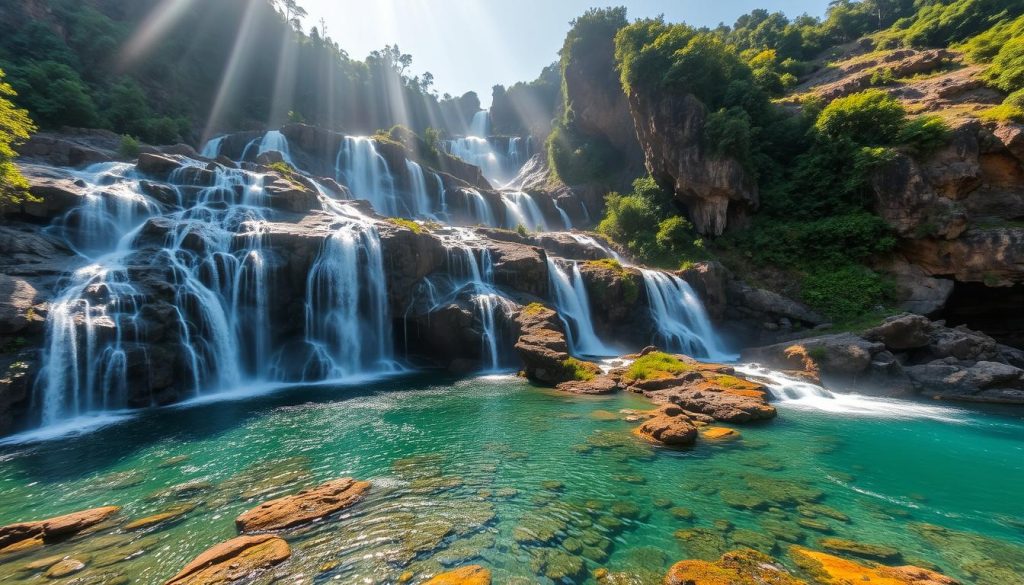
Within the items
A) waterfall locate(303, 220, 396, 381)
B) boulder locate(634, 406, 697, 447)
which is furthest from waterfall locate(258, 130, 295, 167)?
boulder locate(634, 406, 697, 447)

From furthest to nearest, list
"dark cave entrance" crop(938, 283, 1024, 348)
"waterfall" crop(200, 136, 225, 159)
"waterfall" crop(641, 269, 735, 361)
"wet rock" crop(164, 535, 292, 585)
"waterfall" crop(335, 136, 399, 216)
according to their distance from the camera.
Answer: "waterfall" crop(335, 136, 399, 216)
"waterfall" crop(200, 136, 225, 159)
"waterfall" crop(641, 269, 735, 361)
"dark cave entrance" crop(938, 283, 1024, 348)
"wet rock" crop(164, 535, 292, 585)

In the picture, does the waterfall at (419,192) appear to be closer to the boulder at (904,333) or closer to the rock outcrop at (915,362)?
the rock outcrop at (915,362)

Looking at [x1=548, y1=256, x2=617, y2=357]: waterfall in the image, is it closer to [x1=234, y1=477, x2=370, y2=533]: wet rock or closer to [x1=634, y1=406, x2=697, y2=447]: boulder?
[x1=634, y1=406, x2=697, y2=447]: boulder

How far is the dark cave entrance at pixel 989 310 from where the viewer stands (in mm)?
18828

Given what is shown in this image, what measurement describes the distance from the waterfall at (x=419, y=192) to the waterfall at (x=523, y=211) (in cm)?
764

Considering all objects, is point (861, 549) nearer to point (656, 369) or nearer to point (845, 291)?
point (656, 369)

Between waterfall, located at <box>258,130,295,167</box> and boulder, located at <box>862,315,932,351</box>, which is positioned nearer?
boulder, located at <box>862,315,932,351</box>

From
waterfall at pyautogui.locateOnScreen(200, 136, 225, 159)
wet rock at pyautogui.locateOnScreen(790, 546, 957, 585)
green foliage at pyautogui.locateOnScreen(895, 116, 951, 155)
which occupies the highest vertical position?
waterfall at pyautogui.locateOnScreen(200, 136, 225, 159)

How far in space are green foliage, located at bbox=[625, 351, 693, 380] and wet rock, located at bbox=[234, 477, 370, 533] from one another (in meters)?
10.6

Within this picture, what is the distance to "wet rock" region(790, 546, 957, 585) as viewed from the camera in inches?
165

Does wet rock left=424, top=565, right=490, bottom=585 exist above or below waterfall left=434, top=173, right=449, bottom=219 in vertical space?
below

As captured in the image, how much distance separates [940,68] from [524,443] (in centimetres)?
4004

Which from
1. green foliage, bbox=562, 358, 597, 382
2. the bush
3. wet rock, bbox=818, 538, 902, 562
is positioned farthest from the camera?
the bush

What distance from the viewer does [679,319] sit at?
73.9 ft
